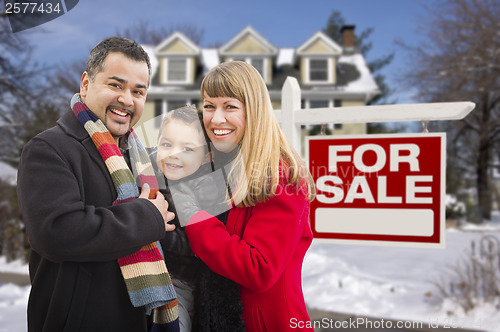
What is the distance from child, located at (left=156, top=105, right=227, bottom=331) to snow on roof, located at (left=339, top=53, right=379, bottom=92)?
1414 centimetres

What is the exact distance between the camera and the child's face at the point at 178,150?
149 cm

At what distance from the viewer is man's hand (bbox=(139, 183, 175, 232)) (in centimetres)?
134

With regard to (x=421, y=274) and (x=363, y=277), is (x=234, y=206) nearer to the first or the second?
(x=363, y=277)

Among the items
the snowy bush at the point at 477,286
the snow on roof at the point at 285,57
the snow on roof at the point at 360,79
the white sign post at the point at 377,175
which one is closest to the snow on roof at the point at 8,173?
the white sign post at the point at 377,175

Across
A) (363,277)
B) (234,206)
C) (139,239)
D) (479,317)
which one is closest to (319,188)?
(234,206)

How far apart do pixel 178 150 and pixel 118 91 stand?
0.31 m

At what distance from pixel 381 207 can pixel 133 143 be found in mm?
1573

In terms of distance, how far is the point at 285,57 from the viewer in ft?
55.1

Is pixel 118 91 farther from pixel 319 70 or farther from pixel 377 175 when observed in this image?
pixel 319 70

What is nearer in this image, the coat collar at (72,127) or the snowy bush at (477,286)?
A: the coat collar at (72,127)

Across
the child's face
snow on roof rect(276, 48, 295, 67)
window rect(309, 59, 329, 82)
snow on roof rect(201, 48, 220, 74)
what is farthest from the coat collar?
snow on roof rect(276, 48, 295, 67)

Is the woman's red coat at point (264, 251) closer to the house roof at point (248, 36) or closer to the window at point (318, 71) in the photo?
the house roof at point (248, 36)

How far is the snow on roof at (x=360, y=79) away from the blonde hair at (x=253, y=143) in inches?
551

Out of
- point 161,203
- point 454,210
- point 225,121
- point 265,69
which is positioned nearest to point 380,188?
point 225,121
